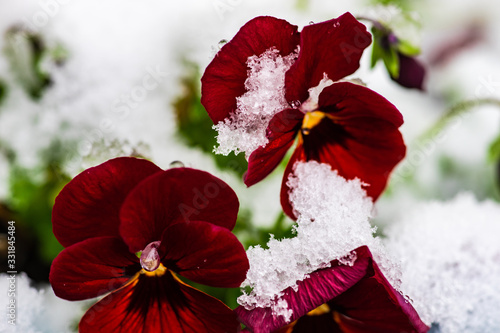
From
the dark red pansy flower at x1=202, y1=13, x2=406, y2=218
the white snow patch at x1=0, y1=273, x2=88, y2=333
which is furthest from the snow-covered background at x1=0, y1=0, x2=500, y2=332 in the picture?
the dark red pansy flower at x1=202, y1=13, x2=406, y2=218

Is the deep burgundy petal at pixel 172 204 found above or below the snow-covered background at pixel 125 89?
above

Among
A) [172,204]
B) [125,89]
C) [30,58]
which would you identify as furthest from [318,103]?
[30,58]

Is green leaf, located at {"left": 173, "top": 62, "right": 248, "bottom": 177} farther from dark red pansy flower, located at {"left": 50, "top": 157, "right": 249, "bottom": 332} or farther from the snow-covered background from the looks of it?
dark red pansy flower, located at {"left": 50, "top": 157, "right": 249, "bottom": 332}

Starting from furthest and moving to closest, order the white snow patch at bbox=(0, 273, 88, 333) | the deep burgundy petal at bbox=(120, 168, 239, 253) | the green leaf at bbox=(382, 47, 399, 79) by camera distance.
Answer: the green leaf at bbox=(382, 47, 399, 79)
the white snow patch at bbox=(0, 273, 88, 333)
the deep burgundy petal at bbox=(120, 168, 239, 253)

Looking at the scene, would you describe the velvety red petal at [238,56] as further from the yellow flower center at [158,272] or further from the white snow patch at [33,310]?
the white snow patch at [33,310]

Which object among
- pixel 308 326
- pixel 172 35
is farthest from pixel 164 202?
pixel 172 35

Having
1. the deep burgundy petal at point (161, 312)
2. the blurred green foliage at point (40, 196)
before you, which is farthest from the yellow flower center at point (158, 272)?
the blurred green foliage at point (40, 196)

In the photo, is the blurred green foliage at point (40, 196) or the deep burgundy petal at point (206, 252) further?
the blurred green foliage at point (40, 196)
